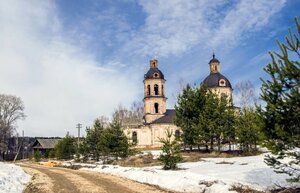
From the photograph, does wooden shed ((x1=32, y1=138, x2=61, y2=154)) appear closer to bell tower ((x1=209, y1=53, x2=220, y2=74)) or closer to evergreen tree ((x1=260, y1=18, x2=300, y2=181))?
bell tower ((x1=209, y1=53, x2=220, y2=74))

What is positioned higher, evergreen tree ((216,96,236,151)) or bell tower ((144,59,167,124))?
bell tower ((144,59,167,124))

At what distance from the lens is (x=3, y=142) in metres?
71.1

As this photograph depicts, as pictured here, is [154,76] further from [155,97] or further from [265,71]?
[265,71]

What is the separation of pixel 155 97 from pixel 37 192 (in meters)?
51.6

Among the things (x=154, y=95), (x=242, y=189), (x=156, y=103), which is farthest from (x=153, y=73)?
(x=242, y=189)

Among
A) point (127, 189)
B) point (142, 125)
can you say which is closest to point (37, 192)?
point (127, 189)

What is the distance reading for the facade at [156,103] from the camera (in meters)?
62.8

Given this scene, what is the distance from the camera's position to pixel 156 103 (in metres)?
66.5

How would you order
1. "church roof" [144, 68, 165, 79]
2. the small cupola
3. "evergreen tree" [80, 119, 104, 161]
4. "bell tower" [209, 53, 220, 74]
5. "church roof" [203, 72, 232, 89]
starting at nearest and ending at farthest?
"evergreen tree" [80, 119, 104, 161], "church roof" [203, 72, 232, 89], "bell tower" [209, 53, 220, 74], "church roof" [144, 68, 165, 79], the small cupola

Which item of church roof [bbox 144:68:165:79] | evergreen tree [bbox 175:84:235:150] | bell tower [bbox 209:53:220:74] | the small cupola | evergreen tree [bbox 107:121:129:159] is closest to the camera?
evergreen tree [bbox 175:84:235:150]

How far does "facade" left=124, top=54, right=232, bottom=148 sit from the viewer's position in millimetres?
62781

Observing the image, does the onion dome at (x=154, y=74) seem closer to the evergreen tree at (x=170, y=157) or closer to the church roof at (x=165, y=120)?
the church roof at (x=165, y=120)

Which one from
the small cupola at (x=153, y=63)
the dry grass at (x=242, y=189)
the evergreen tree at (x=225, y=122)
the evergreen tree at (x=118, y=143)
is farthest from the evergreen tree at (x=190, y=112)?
the small cupola at (x=153, y=63)

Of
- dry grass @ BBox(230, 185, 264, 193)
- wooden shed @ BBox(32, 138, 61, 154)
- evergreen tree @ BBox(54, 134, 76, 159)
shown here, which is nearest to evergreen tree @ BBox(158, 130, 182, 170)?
dry grass @ BBox(230, 185, 264, 193)
